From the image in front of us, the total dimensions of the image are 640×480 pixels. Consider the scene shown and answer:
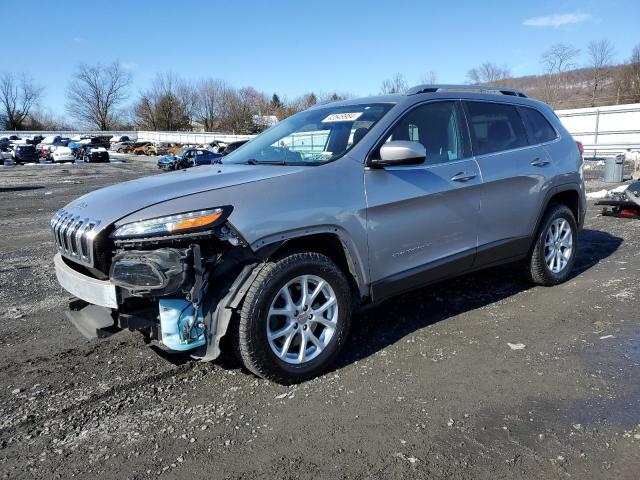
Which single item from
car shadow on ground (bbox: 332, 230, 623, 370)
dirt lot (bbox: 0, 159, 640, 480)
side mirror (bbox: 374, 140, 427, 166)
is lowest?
dirt lot (bbox: 0, 159, 640, 480)

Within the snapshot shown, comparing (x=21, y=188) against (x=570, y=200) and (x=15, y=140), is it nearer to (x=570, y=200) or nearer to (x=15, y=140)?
(x=570, y=200)

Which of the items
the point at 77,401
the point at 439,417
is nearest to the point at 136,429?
the point at 77,401

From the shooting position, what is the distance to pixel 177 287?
2.87 metres

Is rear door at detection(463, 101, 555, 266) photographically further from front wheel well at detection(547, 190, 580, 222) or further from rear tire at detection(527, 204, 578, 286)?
front wheel well at detection(547, 190, 580, 222)

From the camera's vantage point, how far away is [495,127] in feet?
15.1

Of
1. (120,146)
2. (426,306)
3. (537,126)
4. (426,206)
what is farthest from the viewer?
(120,146)

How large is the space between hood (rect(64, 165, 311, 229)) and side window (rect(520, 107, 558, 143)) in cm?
276

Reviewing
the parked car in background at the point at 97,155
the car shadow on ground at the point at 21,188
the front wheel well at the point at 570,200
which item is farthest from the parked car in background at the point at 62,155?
the front wheel well at the point at 570,200

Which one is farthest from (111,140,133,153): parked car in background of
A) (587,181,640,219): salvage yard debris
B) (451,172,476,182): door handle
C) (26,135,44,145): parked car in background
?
(451,172,476,182): door handle

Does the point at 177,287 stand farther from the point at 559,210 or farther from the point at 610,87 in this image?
the point at 610,87

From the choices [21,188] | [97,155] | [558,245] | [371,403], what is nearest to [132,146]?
[97,155]

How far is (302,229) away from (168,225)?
0.82 metres

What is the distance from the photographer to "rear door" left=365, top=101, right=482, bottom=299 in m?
3.60

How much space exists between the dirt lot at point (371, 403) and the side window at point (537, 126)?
1632mm
